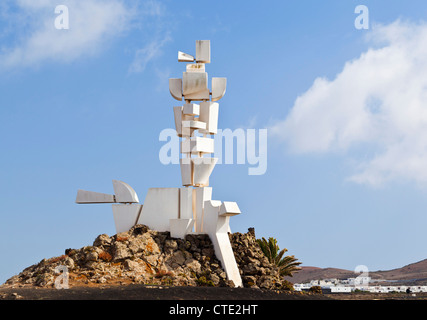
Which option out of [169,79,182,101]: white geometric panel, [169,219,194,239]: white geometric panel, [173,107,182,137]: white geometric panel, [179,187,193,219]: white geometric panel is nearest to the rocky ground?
[169,219,194,239]: white geometric panel

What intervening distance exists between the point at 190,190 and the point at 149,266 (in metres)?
4.52

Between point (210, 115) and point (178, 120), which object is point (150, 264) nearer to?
point (178, 120)

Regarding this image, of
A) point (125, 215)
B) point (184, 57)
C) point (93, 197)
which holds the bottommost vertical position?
point (125, 215)

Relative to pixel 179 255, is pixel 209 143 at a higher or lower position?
higher

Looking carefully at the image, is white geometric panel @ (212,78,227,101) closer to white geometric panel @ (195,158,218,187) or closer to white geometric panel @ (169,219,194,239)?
white geometric panel @ (195,158,218,187)

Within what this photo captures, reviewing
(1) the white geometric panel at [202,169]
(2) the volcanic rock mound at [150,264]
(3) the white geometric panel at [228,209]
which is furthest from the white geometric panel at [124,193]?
(3) the white geometric panel at [228,209]

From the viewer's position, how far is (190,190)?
1099 inches

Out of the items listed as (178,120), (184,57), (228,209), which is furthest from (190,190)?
(184,57)

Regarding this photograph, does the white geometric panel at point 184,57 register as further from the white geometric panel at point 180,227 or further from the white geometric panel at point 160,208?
the white geometric panel at point 180,227
